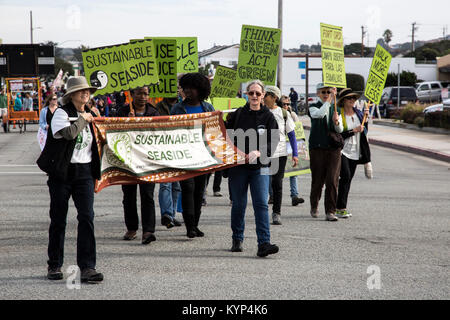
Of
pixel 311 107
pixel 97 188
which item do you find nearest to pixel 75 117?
pixel 97 188

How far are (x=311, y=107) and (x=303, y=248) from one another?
2936mm

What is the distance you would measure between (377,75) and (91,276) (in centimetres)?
700

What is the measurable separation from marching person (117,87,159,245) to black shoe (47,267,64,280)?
1.83m

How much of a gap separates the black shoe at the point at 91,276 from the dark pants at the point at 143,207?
190cm

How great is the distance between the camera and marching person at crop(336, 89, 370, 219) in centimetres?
1079

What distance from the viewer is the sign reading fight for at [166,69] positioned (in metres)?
10.4

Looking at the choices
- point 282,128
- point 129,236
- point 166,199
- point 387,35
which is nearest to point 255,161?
point 166,199

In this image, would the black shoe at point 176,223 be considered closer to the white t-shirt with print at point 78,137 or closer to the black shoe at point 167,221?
the black shoe at point 167,221

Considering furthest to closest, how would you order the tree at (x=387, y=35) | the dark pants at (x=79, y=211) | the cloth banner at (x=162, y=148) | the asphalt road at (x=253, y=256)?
1. the tree at (x=387, y=35)
2. the cloth banner at (x=162, y=148)
3. the dark pants at (x=79, y=211)
4. the asphalt road at (x=253, y=256)

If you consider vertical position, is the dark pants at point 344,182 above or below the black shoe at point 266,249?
above

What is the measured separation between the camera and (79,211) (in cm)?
680

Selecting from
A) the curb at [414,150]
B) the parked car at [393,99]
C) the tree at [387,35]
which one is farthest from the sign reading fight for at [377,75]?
the tree at [387,35]

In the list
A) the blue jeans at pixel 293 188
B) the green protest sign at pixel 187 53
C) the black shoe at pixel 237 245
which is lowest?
the black shoe at pixel 237 245

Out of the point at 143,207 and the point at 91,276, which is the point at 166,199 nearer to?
the point at 143,207
